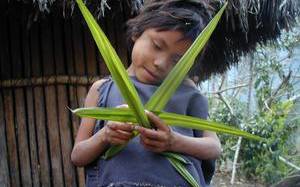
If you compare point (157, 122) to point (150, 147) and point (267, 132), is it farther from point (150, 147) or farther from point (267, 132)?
point (267, 132)

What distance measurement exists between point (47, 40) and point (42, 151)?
29.0 inches

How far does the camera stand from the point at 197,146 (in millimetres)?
1299

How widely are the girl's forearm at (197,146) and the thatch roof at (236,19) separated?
4.17ft

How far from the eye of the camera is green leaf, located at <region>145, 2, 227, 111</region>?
1049 millimetres

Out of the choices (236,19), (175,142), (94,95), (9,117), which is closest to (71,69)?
(9,117)

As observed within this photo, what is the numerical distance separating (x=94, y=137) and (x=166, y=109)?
0.23 metres

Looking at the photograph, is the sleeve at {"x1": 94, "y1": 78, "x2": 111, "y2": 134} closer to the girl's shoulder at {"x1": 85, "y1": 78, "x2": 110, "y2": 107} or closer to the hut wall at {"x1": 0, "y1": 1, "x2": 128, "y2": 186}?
the girl's shoulder at {"x1": 85, "y1": 78, "x2": 110, "y2": 107}

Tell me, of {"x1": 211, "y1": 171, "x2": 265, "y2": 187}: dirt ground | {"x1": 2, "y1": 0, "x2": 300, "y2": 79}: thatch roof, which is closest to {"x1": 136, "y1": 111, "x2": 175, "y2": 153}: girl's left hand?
{"x1": 2, "y1": 0, "x2": 300, "y2": 79}: thatch roof

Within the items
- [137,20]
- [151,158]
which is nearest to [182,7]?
→ [137,20]

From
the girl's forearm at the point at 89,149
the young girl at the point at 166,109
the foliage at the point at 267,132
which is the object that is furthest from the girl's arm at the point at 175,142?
the foliage at the point at 267,132

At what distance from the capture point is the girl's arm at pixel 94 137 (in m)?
1.11

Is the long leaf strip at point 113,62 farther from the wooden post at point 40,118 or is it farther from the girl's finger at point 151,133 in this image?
the wooden post at point 40,118

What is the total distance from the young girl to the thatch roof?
1.11m

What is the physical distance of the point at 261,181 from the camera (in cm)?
886
